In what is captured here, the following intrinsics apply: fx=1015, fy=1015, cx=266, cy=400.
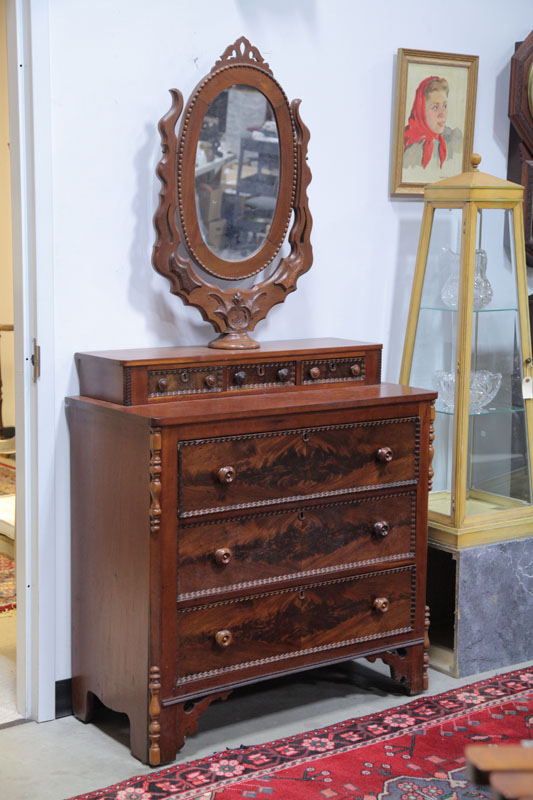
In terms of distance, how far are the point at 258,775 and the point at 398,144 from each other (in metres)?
2.44

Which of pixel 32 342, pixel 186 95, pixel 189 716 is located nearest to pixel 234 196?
pixel 186 95

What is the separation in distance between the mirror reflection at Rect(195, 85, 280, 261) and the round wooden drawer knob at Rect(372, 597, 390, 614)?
1.28 m

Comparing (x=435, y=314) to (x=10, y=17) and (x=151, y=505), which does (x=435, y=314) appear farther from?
(x=10, y=17)

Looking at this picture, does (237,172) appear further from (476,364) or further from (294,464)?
(476,364)

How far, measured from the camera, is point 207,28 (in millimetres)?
3529

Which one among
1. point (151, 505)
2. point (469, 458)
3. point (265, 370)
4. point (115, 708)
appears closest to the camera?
point (151, 505)

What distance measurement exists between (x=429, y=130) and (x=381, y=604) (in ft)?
6.35

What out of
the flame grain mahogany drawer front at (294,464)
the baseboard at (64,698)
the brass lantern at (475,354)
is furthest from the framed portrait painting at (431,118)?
the baseboard at (64,698)

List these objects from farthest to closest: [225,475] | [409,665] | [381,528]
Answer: [409,665] < [381,528] < [225,475]

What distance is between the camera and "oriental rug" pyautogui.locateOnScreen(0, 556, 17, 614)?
4520mm

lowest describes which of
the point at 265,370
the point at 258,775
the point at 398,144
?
the point at 258,775

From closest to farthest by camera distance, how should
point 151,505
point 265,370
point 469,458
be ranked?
point 151,505, point 265,370, point 469,458

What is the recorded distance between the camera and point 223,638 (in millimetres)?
3115

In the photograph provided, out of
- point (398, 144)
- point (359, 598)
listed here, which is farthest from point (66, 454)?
point (398, 144)
